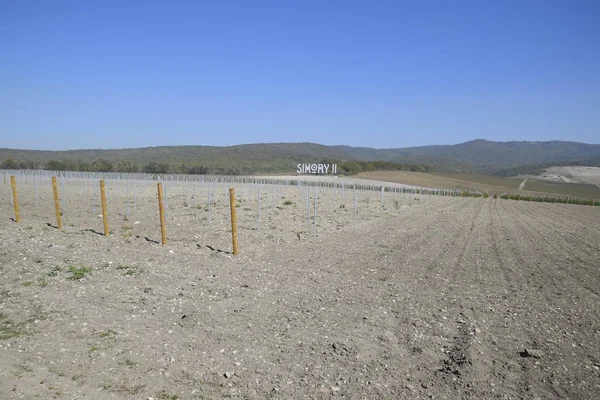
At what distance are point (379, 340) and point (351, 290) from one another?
8.34 feet

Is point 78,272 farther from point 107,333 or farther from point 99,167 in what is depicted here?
point 99,167

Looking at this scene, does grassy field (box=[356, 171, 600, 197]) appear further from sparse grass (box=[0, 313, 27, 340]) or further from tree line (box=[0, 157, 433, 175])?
sparse grass (box=[0, 313, 27, 340])

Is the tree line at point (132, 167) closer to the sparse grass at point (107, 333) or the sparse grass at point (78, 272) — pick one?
the sparse grass at point (78, 272)

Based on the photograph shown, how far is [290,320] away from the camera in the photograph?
272 inches

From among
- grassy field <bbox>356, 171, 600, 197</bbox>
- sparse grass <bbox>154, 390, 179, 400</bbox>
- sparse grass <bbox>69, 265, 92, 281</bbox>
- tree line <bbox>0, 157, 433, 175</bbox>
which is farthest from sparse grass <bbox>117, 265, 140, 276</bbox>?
tree line <bbox>0, 157, 433, 175</bbox>

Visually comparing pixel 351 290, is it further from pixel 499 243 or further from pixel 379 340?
pixel 499 243

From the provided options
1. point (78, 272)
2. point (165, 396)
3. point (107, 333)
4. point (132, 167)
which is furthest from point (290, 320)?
point (132, 167)

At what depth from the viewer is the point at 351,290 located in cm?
864

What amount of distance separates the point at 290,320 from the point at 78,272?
14.6 ft

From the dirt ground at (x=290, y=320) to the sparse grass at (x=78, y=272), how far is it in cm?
9

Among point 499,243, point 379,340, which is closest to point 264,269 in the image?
point 379,340

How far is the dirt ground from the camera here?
193 inches

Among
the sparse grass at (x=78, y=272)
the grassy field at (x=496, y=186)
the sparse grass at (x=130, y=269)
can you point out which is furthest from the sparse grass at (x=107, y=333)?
the grassy field at (x=496, y=186)

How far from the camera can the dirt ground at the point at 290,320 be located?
16.1 ft
